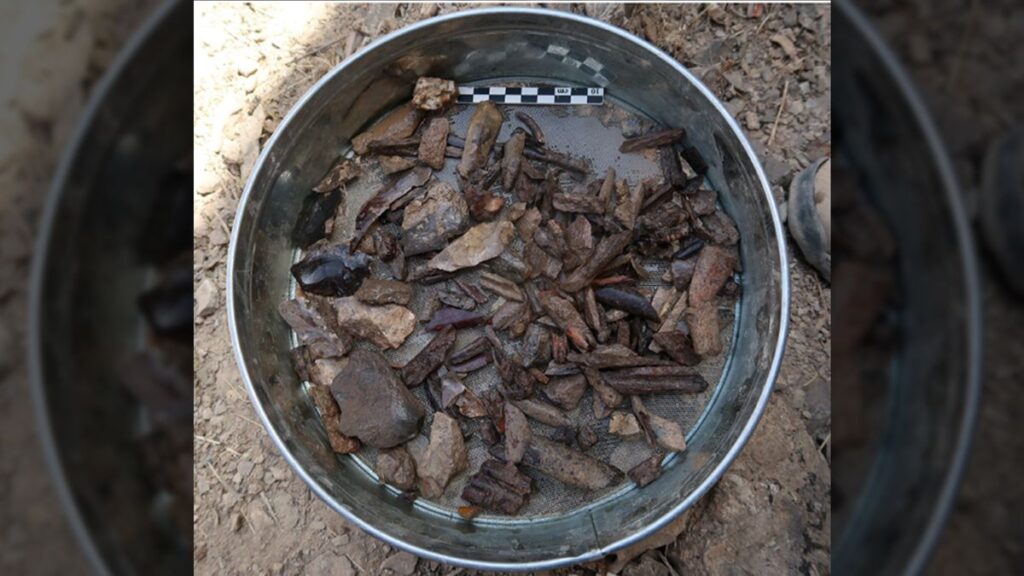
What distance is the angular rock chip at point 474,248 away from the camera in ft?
4.69

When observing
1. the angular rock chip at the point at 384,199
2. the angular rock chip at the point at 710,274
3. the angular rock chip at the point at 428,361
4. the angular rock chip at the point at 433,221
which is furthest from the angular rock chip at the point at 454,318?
the angular rock chip at the point at 710,274

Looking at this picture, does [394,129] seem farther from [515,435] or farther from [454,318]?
[515,435]

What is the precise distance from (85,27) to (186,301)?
0.58 m

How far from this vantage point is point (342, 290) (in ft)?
4.82

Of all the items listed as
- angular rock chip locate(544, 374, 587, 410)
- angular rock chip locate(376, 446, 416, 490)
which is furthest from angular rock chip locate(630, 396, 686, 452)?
angular rock chip locate(376, 446, 416, 490)

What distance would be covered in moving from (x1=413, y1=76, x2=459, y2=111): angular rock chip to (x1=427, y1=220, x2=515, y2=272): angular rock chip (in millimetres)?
303

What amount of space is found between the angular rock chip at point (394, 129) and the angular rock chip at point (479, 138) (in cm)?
13

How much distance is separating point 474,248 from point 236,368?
0.63 m

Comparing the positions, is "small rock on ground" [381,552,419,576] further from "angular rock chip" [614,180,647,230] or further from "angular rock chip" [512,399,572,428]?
"angular rock chip" [614,180,647,230]

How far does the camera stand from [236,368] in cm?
152

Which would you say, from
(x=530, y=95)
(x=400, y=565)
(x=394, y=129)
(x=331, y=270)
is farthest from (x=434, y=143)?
(x=400, y=565)

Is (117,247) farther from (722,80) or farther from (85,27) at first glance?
(722,80)

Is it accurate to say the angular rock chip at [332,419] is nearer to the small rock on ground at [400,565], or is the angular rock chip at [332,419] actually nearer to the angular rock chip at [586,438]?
the small rock on ground at [400,565]

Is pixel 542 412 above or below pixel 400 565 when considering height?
above
